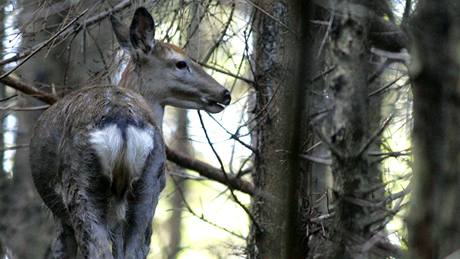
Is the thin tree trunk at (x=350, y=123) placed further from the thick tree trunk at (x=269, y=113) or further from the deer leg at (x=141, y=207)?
the deer leg at (x=141, y=207)

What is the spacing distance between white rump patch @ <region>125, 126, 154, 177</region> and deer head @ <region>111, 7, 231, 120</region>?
2.42m

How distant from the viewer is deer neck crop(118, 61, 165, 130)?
9211 millimetres

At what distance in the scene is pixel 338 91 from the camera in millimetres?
4617

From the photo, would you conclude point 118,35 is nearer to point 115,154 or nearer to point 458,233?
point 115,154

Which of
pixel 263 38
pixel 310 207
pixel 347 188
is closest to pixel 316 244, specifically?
pixel 310 207

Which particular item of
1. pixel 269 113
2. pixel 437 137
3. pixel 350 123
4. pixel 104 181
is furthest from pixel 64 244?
pixel 437 137

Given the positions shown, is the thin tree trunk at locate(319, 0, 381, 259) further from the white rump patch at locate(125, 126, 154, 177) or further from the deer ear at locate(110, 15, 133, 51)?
the deer ear at locate(110, 15, 133, 51)

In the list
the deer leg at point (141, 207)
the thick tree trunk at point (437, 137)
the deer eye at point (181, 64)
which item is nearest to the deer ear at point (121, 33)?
the deer eye at point (181, 64)

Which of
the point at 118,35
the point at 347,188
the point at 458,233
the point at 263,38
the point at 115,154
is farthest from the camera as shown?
the point at 118,35

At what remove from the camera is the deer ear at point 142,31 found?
8.74 meters

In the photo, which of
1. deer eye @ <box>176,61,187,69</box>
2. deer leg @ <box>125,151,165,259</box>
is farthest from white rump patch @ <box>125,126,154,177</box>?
deer eye @ <box>176,61,187,69</box>

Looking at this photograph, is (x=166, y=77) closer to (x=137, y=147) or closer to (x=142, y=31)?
(x=142, y=31)

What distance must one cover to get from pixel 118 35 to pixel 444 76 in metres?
5.79

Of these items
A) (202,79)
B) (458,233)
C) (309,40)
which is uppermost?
(202,79)
